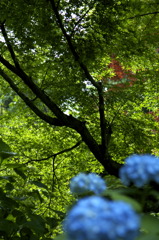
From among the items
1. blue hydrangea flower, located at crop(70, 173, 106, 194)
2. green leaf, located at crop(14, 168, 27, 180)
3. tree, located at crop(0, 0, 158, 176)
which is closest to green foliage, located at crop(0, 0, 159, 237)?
tree, located at crop(0, 0, 158, 176)

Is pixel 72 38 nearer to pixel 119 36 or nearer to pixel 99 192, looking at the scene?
pixel 119 36

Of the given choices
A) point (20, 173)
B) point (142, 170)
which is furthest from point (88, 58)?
point (142, 170)

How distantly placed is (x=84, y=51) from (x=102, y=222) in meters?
3.87

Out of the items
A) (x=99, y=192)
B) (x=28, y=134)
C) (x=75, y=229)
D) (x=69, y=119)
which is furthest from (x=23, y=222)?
(x=28, y=134)

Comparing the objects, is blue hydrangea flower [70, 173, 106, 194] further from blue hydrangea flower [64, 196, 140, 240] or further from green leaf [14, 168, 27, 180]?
green leaf [14, 168, 27, 180]

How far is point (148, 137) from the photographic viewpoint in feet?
16.4

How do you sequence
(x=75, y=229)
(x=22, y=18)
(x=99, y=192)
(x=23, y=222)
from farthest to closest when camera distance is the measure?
(x=22, y=18)
(x=23, y=222)
(x=99, y=192)
(x=75, y=229)

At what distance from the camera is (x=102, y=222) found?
49 cm

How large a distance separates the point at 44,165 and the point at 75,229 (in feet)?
18.8

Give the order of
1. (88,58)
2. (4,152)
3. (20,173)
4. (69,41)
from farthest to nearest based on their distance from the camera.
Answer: (88,58) → (69,41) → (20,173) → (4,152)

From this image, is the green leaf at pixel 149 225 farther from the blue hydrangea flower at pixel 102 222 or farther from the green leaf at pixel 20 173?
the green leaf at pixel 20 173

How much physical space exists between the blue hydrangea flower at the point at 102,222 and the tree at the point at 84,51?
3.57m

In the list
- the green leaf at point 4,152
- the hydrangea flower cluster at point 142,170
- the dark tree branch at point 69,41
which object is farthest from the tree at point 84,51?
the hydrangea flower cluster at point 142,170

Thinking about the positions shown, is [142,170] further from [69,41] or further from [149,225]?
[69,41]
